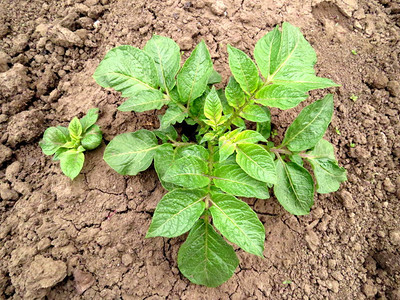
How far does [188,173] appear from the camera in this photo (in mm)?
1886

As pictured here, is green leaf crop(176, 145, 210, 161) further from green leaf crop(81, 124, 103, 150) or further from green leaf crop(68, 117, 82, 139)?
green leaf crop(68, 117, 82, 139)

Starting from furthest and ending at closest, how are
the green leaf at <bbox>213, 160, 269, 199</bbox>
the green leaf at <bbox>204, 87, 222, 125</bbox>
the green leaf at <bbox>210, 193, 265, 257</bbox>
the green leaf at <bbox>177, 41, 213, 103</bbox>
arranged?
1. the green leaf at <bbox>177, 41, 213, 103</bbox>
2. the green leaf at <bbox>204, 87, 222, 125</bbox>
3. the green leaf at <bbox>213, 160, 269, 199</bbox>
4. the green leaf at <bbox>210, 193, 265, 257</bbox>

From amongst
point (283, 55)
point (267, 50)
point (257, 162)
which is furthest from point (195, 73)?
point (257, 162)

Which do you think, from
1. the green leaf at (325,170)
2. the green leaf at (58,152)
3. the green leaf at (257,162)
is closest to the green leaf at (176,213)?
the green leaf at (257,162)

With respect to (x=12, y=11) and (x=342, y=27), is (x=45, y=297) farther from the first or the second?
(x=342, y=27)

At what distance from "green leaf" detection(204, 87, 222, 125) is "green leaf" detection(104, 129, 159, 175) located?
51 centimetres

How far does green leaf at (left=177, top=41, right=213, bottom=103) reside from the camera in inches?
83.5

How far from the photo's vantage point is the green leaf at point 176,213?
1.78m

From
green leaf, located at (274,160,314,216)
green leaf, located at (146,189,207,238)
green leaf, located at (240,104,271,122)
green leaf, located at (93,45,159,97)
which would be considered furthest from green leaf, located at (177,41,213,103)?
green leaf, located at (274,160,314,216)

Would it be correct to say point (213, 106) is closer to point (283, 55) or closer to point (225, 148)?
point (225, 148)

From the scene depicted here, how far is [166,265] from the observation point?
229 centimetres

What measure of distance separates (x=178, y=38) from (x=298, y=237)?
6.63 ft

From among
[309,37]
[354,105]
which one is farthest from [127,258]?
[309,37]

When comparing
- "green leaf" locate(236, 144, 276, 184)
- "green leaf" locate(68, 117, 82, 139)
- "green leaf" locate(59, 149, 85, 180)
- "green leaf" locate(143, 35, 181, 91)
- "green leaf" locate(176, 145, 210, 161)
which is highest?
"green leaf" locate(143, 35, 181, 91)
